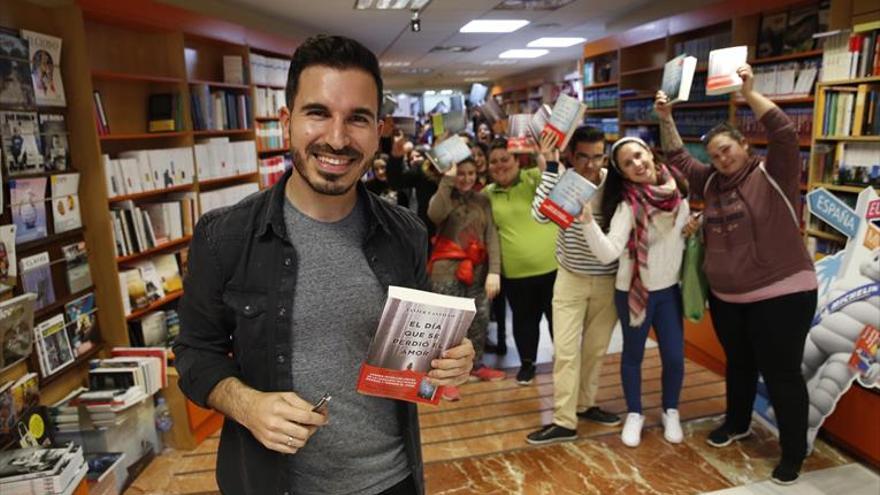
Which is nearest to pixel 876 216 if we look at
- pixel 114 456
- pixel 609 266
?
pixel 609 266

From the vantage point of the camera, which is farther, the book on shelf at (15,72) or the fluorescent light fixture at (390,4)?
the fluorescent light fixture at (390,4)

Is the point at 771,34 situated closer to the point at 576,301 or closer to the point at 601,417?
the point at 576,301

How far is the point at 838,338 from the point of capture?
2.71 m

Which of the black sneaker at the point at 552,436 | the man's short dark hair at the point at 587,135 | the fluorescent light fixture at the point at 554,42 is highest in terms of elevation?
the fluorescent light fixture at the point at 554,42

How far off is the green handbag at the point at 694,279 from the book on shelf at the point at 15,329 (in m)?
2.78

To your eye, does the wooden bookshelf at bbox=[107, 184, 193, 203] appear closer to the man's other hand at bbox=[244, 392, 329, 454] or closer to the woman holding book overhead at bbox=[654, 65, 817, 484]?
the man's other hand at bbox=[244, 392, 329, 454]

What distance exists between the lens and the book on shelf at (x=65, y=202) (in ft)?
9.27

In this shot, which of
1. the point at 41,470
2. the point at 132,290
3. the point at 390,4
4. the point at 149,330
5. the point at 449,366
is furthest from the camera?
the point at 390,4

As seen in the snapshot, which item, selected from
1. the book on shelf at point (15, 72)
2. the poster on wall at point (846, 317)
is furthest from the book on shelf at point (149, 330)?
the poster on wall at point (846, 317)

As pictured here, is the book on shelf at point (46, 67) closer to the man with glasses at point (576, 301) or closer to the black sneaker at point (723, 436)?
the man with glasses at point (576, 301)

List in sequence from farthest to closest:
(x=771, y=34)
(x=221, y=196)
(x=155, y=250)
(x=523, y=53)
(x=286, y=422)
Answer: (x=523, y=53), (x=221, y=196), (x=771, y=34), (x=155, y=250), (x=286, y=422)

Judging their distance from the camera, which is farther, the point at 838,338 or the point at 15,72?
the point at 838,338

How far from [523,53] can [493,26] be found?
3109 mm

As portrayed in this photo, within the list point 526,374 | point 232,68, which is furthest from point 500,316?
point 232,68
